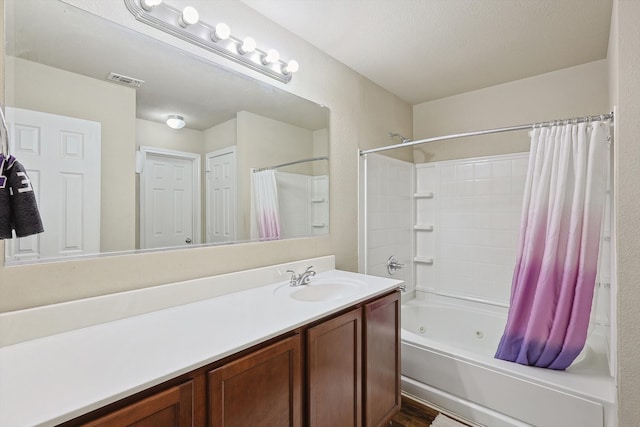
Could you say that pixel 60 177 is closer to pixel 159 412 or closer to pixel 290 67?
pixel 159 412

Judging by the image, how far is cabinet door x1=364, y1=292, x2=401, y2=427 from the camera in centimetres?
149

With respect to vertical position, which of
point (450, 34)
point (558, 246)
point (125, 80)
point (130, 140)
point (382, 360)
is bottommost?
point (382, 360)

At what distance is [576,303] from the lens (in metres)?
1.62

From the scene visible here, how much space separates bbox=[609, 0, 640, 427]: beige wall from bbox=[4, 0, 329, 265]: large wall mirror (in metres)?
1.68

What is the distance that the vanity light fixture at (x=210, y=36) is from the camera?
52.4 inches

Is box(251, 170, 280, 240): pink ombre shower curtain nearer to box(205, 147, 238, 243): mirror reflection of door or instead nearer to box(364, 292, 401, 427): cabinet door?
box(205, 147, 238, 243): mirror reflection of door

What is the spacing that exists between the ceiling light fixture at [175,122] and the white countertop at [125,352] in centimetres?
84

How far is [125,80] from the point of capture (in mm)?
1297

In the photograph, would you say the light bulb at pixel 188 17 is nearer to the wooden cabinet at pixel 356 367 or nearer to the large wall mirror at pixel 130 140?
the large wall mirror at pixel 130 140

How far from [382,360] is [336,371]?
0.39 metres

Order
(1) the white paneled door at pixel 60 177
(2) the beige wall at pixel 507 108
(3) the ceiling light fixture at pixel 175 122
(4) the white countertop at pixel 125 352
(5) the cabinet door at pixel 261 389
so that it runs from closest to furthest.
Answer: (4) the white countertop at pixel 125 352
(5) the cabinet door at pixel 261 389
(1) the white paneled door at pixel 60 177
(3) the ceiling light fixture at pixel 175 122
(2) the beige wall at pixel 507 108

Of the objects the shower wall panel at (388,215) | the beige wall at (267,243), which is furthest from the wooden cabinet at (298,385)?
the shower wall panel at (388,215)

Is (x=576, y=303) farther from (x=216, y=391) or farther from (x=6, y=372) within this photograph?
(x=6, y=372)

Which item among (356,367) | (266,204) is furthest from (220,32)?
(356,367)
